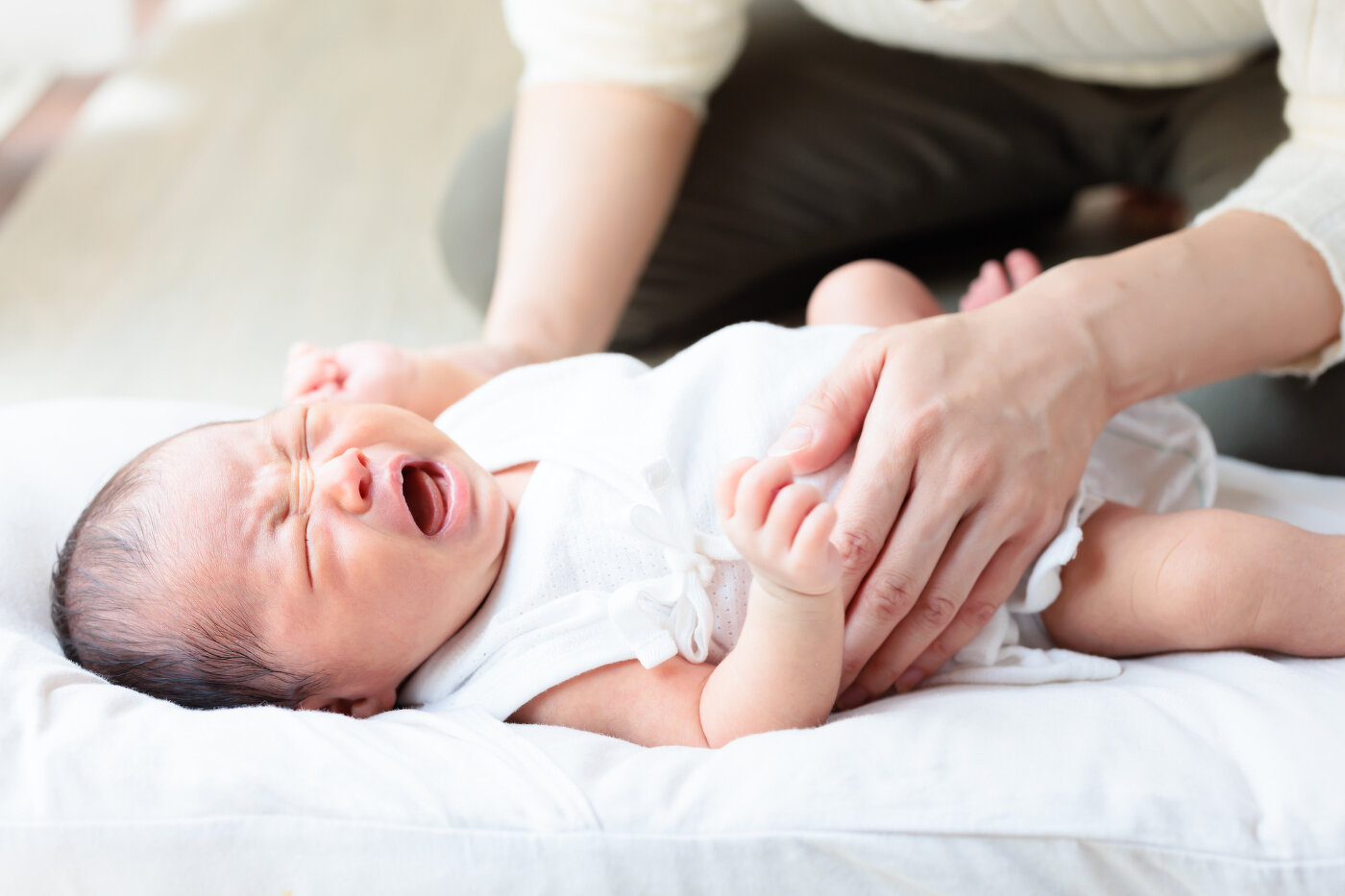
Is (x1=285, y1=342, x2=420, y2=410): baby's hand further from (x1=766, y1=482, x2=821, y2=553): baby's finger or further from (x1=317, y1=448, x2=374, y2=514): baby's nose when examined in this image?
(x1=766, y1=482, x2=821, y2=553): baby's finger

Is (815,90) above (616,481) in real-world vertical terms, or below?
above

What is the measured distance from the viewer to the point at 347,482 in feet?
2.73

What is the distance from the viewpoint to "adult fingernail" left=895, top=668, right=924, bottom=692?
859 millimetres

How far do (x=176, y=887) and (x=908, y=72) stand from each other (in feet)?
4.24

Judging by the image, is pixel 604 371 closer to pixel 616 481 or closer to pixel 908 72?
pixel 616 481

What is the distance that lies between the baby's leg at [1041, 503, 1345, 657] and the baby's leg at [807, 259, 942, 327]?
334 mm

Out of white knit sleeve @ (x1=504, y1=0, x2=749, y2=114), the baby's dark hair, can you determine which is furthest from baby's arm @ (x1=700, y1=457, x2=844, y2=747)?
white knit sleeve @ (x1=504, y1=0, x2=749, y2=114)

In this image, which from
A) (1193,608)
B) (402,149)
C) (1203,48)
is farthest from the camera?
(402,149)

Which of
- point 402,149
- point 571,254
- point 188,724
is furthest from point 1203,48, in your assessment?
point 402,149

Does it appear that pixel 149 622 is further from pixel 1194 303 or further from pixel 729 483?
pixel 1194 303

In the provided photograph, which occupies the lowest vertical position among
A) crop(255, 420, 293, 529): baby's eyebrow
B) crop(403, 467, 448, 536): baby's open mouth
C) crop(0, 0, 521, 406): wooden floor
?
crop(0, 0, 521, 406): wooden floor

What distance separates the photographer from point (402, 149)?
→ 7.87 ft

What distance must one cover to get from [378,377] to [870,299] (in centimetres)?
51

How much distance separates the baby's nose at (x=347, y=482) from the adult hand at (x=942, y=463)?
0.33 meters
